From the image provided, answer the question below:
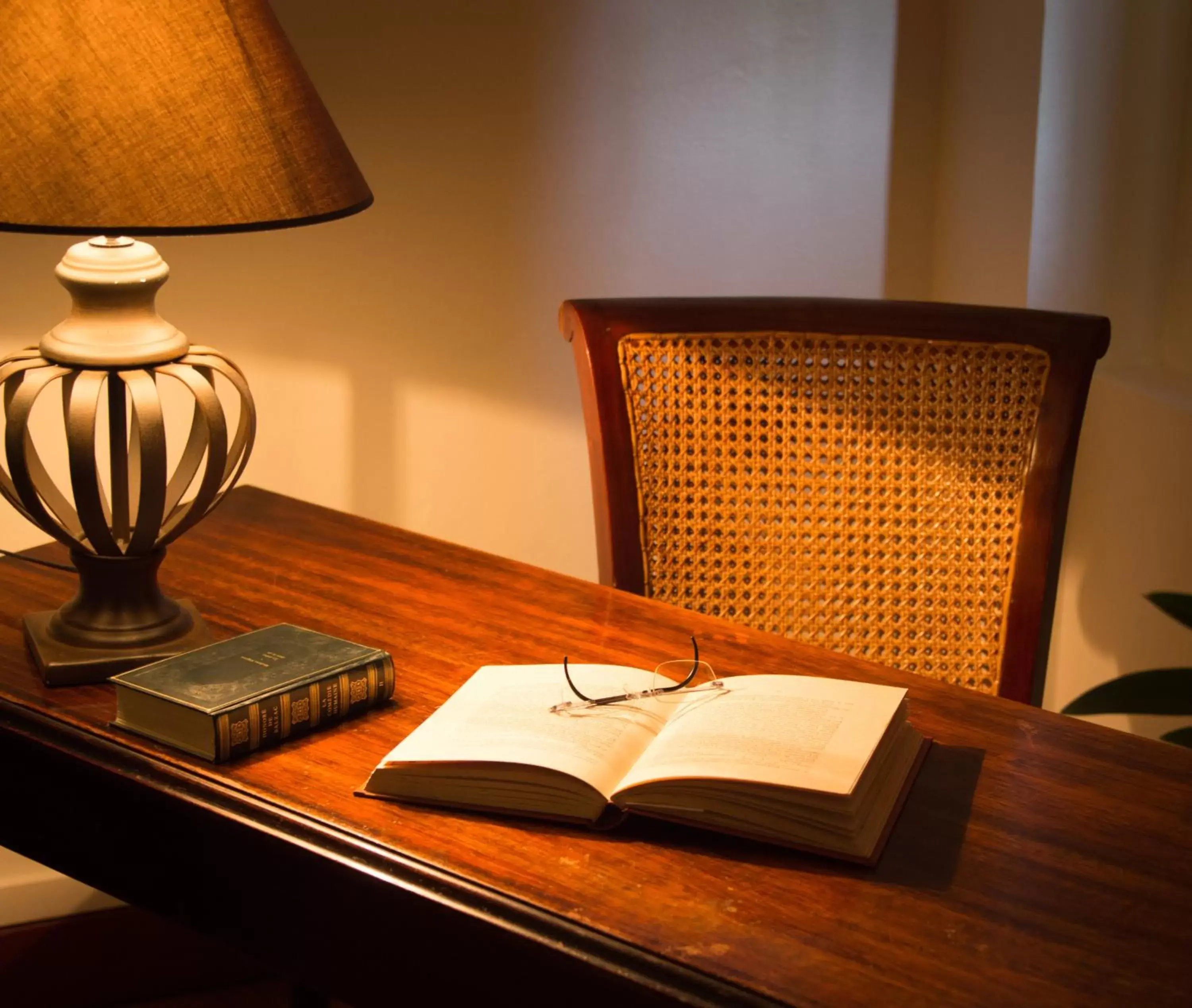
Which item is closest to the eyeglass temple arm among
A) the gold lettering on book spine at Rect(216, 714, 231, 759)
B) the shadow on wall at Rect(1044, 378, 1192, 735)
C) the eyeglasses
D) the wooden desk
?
the eyeglasses

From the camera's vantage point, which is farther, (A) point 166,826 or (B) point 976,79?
(B) point 976,79

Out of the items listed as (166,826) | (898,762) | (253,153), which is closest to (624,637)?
(898,762)

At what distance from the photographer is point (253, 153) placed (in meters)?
1.05

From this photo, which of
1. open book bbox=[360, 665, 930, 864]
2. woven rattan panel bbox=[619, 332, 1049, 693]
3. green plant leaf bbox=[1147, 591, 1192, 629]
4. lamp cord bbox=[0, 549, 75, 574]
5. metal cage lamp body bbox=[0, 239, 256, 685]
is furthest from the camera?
woven rattan panel bbox=[619, 332, 1049, 693]

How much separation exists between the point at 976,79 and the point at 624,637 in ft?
3.82

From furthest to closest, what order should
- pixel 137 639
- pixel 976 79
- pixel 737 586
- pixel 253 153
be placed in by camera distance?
pixel 976 79 < pixel 737 586 < pixel 137 639 < pixel 253 153

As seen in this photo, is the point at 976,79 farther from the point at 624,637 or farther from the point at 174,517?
the point at 174,517

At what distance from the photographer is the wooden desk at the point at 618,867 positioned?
0.85 meters

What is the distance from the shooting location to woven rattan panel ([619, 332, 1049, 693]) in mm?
1586

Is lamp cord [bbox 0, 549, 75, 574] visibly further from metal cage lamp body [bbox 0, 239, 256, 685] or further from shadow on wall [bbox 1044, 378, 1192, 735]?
shadow on wall [bbox 1044, 378, 1192, 735]

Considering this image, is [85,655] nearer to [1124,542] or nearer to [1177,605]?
[1177,605]

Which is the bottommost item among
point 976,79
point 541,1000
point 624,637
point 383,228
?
point 541,1000

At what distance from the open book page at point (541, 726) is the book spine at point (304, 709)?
71 millimetres

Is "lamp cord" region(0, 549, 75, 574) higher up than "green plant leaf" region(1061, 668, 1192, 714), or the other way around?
"lamp cord" region(0, 549, 75, 574)
